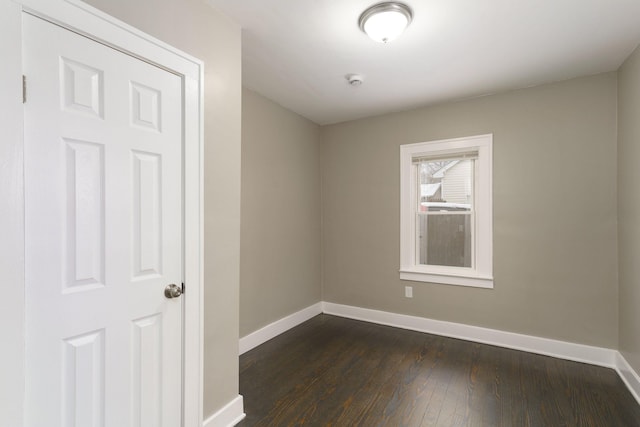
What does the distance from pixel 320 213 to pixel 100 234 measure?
3.00 m

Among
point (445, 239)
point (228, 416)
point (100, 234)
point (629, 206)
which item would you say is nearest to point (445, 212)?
point (445, 239)

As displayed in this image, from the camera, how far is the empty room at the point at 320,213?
1236 mm

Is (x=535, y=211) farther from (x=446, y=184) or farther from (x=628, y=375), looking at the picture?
(x=628, y=375)

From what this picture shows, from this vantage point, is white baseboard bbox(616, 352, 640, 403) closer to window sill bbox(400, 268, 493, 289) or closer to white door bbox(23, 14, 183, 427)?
window sill bbox(400, 268, 493, 289)

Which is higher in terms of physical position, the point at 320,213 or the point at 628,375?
the point at 320,213

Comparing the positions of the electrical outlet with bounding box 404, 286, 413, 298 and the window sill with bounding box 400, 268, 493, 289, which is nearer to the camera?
the window sill with bounding box 400, 268, 493, 289

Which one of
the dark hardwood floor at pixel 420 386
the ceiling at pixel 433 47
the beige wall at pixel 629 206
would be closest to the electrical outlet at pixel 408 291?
the dark hardwood floor at pixel 420 386

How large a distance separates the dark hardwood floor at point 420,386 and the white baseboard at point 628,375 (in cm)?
5

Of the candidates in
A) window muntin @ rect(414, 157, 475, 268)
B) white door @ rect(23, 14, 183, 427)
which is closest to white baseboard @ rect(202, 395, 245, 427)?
white door @ rect(23, 14, 183, 427)

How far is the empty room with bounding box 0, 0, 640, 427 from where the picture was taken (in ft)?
4.06

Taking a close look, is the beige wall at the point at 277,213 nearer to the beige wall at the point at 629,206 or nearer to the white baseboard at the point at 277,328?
the white baseboard at the point at 277,328

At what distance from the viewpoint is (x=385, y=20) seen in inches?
73.8

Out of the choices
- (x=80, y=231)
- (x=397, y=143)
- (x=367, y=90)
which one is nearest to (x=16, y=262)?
(x=80, y=231)

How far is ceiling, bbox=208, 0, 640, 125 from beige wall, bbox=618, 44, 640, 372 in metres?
0.24
